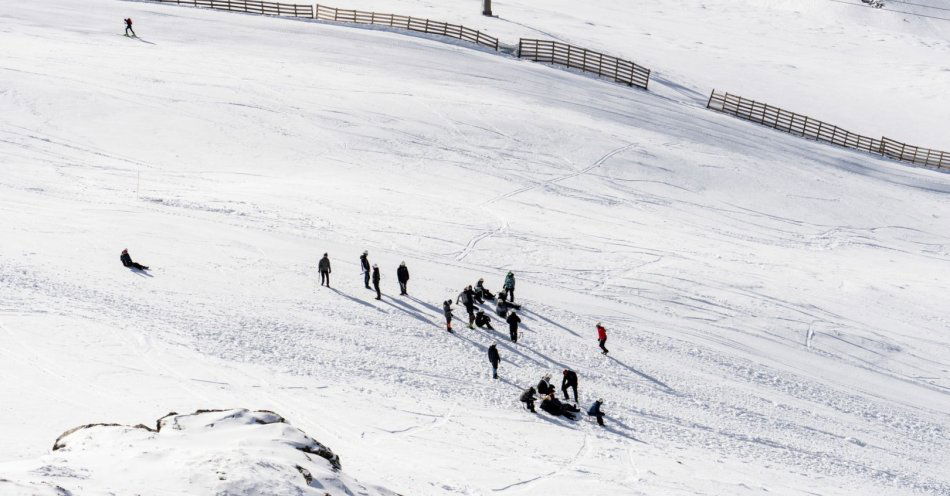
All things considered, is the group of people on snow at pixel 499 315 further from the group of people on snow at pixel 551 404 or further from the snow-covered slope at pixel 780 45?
the snow-covered slope at pixel 780 45

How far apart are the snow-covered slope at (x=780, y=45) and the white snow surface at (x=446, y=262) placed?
9061 mm

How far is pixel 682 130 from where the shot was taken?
46.5m

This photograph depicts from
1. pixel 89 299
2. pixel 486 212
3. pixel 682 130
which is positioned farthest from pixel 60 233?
pixel 682 130

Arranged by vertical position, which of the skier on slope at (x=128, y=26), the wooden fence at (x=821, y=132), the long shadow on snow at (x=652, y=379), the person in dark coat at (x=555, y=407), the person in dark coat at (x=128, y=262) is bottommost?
the long shadow on snow at (x=652, y=379)

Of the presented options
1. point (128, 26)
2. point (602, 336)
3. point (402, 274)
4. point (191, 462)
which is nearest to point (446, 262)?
point (402, 274)

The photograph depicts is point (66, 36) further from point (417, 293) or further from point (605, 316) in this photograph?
point (605, 316)

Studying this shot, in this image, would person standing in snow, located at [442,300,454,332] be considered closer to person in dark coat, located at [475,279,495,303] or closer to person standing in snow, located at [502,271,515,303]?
person in dark coat, located at [475,279,495,303]

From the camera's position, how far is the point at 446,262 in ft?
94.3

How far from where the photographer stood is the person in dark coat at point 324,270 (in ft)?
82.7

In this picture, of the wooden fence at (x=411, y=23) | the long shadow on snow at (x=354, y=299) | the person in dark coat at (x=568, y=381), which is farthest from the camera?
the wooden fence at (x=411, y=23)

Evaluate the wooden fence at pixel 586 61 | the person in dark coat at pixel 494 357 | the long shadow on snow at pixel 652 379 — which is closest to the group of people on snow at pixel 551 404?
the person in dark coat at pixel 494 357

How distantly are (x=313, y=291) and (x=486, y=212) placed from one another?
9615 mm

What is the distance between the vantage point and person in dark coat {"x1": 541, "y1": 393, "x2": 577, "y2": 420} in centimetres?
2062

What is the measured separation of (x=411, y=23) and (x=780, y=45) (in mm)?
31117
